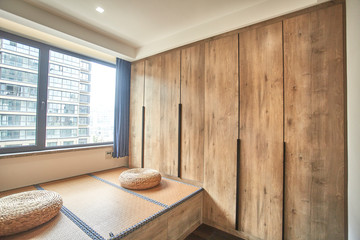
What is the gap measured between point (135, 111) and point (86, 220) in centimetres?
188

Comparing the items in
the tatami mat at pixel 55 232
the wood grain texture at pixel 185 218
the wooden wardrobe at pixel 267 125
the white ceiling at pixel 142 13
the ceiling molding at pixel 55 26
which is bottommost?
the wood grain texture at pixel 185 218

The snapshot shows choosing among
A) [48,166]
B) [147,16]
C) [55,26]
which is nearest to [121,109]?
[48,166]

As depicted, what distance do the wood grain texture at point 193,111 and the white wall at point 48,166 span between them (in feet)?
4.88

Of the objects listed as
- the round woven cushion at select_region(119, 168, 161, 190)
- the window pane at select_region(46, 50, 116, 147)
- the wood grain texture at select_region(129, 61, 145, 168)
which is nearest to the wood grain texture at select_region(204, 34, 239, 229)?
the round woven cushion at select_region(119, 168, 161, 190)

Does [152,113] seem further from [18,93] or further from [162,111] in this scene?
[18,93]

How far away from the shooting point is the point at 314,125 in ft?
4.84

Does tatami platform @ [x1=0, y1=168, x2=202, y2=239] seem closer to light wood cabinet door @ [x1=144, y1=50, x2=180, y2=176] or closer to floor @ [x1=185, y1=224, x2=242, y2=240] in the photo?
floor @ [x1=185, y1=224, x2=242, y2=240]

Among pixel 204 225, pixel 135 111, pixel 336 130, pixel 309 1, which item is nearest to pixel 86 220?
pixel 204 225

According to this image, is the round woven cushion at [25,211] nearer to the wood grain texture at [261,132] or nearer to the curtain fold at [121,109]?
the curtain fold at [121,109]

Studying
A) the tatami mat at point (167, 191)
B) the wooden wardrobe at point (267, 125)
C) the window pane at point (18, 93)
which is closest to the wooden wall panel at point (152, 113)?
the wooden wardrobe at point (267, 125)

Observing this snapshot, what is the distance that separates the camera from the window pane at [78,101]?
7.81ft

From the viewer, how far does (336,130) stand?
1388 millimetres

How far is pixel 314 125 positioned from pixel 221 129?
875mm

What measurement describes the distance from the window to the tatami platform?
65cm
